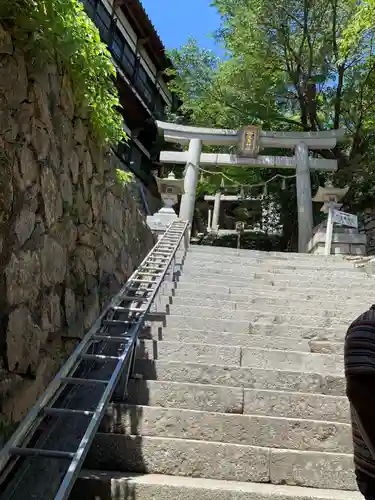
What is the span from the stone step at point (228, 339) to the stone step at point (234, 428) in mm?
1402

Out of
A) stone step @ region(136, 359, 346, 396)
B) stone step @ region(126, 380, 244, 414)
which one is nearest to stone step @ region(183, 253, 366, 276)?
stone step @ region(136, 359, 346, 396)

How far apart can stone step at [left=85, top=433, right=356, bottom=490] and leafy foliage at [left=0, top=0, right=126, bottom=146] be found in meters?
2.44

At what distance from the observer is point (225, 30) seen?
1549cm

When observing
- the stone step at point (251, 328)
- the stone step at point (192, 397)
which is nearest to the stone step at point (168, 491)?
the stone step at point (192, 397)

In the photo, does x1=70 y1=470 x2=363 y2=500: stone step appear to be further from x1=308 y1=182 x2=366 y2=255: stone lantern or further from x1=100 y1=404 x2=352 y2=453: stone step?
x1=308 y1=182 x2=366 y2=255: stone lantern

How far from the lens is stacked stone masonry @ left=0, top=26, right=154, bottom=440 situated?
2771mm

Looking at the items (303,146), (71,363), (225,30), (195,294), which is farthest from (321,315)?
(225,30)

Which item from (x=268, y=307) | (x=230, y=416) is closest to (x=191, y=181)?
(x=268, y=307)

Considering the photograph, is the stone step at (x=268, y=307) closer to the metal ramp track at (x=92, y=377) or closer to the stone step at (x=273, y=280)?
the metal ramp track at (x=92, y=377)

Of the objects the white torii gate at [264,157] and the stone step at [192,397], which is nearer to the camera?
the stone step at [192,397]

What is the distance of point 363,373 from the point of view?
4.25 feet

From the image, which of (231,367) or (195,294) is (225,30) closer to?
(195,294)

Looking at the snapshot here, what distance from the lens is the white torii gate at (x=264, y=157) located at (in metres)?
12.5

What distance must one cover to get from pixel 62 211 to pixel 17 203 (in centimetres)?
80
